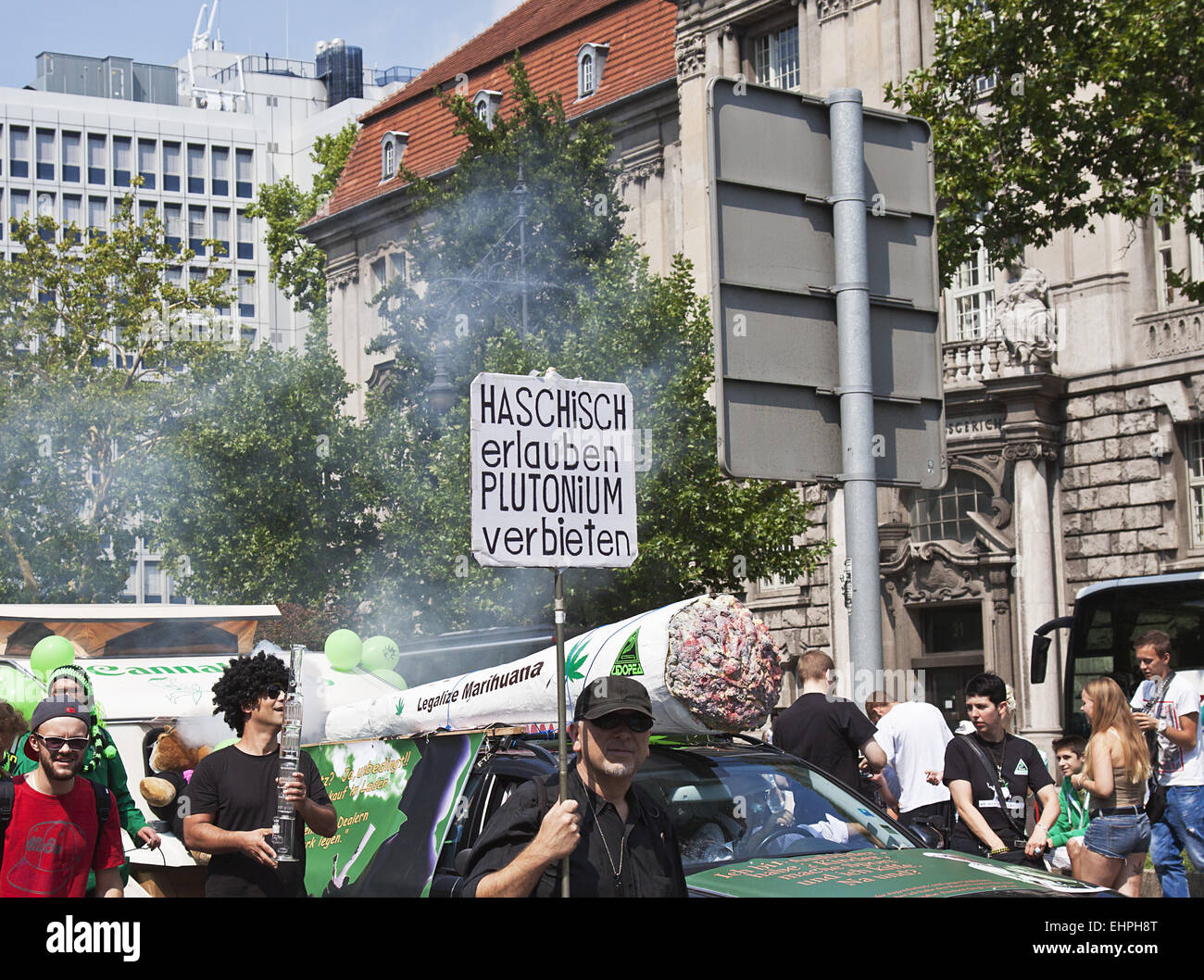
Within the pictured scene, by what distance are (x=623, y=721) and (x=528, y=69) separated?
128ft

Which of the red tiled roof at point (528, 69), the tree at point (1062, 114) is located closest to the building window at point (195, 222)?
the red tiled roof at point (528, 69)

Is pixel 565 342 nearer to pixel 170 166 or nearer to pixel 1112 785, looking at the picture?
pixel 1112 785

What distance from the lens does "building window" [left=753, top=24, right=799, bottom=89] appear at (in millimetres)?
32938

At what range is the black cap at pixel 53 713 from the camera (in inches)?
234

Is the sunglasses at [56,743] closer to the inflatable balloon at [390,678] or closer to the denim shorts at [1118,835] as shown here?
the denim shorts at [1118,835]

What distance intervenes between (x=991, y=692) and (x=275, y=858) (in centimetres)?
453

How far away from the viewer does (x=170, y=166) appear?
82875 mm

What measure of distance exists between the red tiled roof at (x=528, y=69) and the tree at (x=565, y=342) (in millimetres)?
10775

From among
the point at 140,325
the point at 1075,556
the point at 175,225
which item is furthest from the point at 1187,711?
the point at 175,225

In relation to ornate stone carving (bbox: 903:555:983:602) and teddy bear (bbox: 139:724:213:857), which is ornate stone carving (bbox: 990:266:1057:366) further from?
teddy bear (bbox: 139:724:213:857)

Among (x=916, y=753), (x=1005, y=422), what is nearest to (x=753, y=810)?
(x=916, y=753)

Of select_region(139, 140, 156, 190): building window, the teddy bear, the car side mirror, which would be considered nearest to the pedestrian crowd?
the teddy bear
